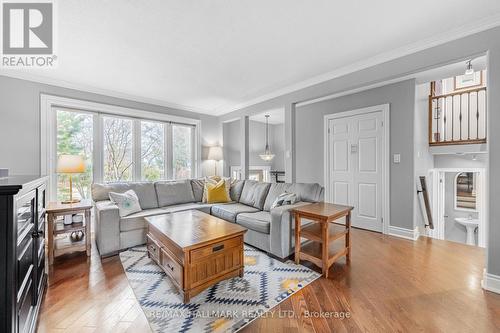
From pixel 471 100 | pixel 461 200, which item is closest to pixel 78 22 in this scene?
pixel 471 100

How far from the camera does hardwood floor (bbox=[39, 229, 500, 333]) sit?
157 cm

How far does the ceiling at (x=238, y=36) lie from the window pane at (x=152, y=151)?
112 cm

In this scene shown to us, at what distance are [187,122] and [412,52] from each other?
4197mm

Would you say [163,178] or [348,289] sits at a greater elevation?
[163,178]

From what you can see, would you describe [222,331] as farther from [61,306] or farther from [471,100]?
[471,100]

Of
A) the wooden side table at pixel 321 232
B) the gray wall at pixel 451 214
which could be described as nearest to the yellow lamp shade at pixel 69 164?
the wooden side table at pixel 321 232

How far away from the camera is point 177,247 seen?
1.87 meters

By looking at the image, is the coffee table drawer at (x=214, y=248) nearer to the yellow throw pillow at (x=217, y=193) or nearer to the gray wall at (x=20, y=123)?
the yellow throw pillow at (x=217, y=193)

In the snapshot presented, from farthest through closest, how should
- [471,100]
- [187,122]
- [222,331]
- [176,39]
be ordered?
[187,122], [471,100], [176,39], [222,331]

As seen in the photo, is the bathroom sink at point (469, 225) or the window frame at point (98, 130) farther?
the bathroom sink at point (469, 225)

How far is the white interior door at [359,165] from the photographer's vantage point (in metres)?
3.67

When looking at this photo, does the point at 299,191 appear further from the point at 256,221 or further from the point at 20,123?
the point at 20,123

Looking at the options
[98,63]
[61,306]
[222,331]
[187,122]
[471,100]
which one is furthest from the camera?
[187,122]

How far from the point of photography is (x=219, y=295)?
1.91m
